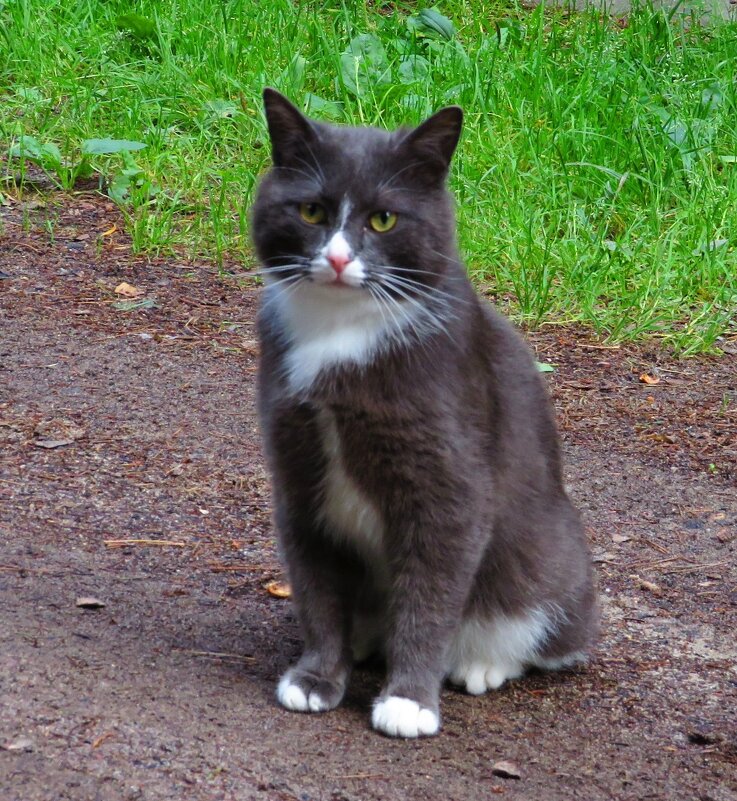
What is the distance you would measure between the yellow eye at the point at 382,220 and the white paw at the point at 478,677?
1088mm

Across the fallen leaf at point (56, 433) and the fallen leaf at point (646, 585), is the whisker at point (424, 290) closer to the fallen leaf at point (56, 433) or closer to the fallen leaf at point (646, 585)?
the fallen leaf at point (646, 585)

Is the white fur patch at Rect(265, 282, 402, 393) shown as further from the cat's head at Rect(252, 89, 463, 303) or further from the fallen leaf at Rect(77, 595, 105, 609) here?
the fallen leaf at Rect(77, 595, 105, 609)

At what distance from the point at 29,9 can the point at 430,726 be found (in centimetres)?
543

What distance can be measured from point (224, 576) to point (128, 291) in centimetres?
231

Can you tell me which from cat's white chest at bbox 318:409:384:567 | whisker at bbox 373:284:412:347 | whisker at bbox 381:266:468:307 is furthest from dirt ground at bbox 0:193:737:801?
whisker at bbox 381:266:468:307

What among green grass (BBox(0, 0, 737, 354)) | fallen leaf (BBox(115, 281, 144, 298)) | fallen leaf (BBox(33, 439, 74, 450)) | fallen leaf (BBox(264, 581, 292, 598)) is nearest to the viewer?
fallen leaf (BBox(264, 581, 292, 598))

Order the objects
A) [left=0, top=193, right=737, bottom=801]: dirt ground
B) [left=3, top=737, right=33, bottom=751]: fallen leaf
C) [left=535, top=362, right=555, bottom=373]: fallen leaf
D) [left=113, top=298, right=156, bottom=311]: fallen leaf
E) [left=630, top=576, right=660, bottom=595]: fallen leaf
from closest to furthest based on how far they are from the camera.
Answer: [left=3, top=737, right=33, bottom=751]: fallen leaf < [left=0, top=193, right=737, bottom=801]: dirt ground < [left=630, top=576, right=660, bottom=595]: fallen leaf < [left=535, top=362, right=555, bottom=373]: fallen leaf < [left=113, top=298, right=156, bottom=311]: fallen leaf

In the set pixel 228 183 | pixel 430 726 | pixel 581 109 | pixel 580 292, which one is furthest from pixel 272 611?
pixel 581 109

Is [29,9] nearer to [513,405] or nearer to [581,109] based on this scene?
[581,109]

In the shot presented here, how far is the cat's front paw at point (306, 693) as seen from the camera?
100 inches

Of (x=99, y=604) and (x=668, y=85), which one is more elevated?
(x=668, y=85)

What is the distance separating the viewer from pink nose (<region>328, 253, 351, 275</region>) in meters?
2.34

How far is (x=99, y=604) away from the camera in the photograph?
9.38 ft

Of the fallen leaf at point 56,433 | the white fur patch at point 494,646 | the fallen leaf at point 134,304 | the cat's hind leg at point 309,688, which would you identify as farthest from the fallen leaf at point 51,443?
the white fur patch at point 494,646
